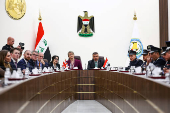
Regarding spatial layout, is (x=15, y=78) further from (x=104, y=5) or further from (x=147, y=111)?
(x=104, y=5)

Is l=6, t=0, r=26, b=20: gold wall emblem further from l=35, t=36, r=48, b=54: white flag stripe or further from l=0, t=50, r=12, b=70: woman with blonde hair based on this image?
l=0, t=50, r=12, b=70: woman with blonde hair

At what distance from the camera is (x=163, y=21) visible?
8.91 metres

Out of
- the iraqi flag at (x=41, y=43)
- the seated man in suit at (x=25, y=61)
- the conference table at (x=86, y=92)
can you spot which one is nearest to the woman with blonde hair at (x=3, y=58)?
the conference table at (x=86, y=92)

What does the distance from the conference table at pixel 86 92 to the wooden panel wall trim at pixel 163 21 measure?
324 cm

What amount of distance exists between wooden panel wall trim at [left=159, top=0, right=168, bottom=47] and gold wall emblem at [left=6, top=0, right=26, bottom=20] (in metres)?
4.84

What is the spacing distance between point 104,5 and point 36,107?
682cm

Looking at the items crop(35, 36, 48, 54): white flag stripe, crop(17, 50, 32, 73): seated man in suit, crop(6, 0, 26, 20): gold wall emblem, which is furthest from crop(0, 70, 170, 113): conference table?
crop(6, 0, 26, 20): gold wall emblem

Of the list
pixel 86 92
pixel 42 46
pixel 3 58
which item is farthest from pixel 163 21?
pixel 3 58

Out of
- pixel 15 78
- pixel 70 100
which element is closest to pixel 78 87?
pixel 70 100

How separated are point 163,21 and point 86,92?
400 cm

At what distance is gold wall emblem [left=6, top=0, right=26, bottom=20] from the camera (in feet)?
22.4

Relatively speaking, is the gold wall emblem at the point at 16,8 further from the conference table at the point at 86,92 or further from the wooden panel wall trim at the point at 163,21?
the wooden panel wall trim at the point at 163,21

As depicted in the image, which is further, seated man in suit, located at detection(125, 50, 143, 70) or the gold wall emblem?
the gold wall emblem

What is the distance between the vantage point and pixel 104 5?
366 inches
